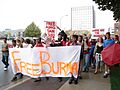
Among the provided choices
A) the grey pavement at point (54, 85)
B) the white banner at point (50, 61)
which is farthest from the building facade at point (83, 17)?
the grey pavement at point (54, 85)

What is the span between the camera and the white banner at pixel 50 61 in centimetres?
1069

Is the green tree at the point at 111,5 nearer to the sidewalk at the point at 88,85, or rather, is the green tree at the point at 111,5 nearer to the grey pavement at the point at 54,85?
the grey pavement at the point at 54,85

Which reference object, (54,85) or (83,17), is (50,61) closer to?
(54,85)

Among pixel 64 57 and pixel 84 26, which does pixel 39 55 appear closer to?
pixel 64 57

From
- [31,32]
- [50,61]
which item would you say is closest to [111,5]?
[50,61]

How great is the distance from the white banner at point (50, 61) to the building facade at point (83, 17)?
315ft

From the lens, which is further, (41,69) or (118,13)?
(118,13)

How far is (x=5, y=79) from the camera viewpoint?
12.3 m

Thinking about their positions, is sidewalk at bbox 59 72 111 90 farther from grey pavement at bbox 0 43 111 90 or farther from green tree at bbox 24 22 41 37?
green tree at bbox 24 22 41 37

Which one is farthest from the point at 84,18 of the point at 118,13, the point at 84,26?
the point at 118,13

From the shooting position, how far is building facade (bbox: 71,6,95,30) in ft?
→ 359

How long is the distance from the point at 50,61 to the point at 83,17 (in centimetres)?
10509

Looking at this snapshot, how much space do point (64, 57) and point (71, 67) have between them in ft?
1.44

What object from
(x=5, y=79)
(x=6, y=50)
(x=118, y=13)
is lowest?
(x=5, y=79)
